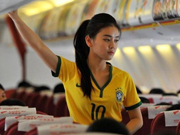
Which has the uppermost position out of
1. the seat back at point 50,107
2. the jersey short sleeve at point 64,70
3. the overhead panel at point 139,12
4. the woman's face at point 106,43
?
the overhead panel at point 139,12


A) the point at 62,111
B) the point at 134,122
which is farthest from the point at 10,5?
the point at 62,111

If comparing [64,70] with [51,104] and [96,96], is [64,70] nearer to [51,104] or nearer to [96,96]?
[96,96]

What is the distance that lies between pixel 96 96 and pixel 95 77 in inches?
7.2

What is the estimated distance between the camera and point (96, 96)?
4.22 meters

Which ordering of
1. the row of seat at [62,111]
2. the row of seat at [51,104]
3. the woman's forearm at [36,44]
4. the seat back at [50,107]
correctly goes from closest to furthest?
the woman's forearm at [36,44]
the row of seat at [62,111]
the row of seat at [51,104]
the seat back at [50,107]

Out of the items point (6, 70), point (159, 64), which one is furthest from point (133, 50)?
point (6, 70)

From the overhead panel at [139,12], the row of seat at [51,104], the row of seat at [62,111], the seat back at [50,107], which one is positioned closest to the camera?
the row of seat at [62,111]

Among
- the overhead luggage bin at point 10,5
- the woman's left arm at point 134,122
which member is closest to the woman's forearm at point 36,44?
the overhead luggage bin at point 10,5

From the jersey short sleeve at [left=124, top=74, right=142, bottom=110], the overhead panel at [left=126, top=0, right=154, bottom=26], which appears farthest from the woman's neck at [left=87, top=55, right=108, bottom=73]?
the overhead panel at [left=126, top=0, right=154, bottom=26]

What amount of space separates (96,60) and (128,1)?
6088 mm

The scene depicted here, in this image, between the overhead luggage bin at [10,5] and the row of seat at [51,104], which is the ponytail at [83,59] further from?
the row of seat at [51,104]

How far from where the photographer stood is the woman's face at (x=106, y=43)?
414 cm

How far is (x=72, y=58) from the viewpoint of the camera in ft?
58.4

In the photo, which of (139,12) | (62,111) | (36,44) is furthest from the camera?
(62,111)
